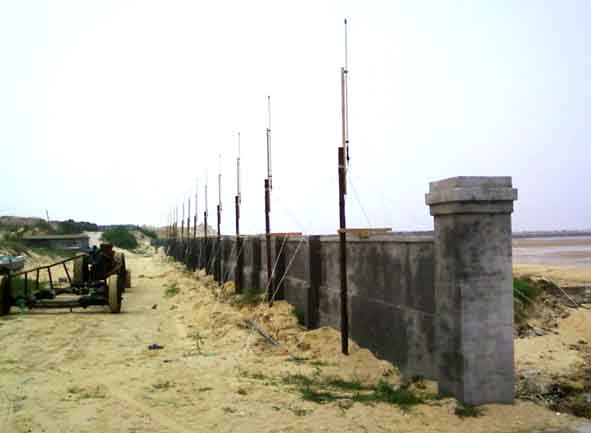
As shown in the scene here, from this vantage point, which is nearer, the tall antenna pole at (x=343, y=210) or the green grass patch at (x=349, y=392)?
the green grass patch at (x=349, y=392)

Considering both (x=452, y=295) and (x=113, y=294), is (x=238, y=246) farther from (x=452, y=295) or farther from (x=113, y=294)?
(x=452, y=295)

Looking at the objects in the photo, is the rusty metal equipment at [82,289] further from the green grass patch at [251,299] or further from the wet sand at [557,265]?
the wet sand at [557,265]

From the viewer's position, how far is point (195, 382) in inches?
315

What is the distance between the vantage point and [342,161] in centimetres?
978

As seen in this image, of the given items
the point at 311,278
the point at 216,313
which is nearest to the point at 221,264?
the point at 216,313

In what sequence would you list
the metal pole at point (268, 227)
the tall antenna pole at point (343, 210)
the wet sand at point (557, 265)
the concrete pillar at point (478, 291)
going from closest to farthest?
the concrete pillar at point (478, 291) < the tall antenna pole at point (343, 210) < the metal pole at point (268, 227) < the wet sand at point (557, 265)

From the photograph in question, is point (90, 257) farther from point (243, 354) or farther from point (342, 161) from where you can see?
point (342, 161)

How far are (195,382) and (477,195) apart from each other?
4200 millimetres

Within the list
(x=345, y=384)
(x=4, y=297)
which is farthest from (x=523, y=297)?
(x=4, y=297)

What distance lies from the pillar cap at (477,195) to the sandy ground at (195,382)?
83.1 inches

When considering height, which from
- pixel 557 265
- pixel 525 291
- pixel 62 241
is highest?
pixel 62 241

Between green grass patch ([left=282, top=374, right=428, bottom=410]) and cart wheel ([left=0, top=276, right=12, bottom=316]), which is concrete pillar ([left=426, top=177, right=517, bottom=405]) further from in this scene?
cart wheel ([left=0, top=276, right=12, bottom=316])

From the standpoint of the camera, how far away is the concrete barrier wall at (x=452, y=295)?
6.70m

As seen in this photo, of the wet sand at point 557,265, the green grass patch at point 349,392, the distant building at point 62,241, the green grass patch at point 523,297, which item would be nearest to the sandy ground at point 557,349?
the green grass patch at point 523,297
